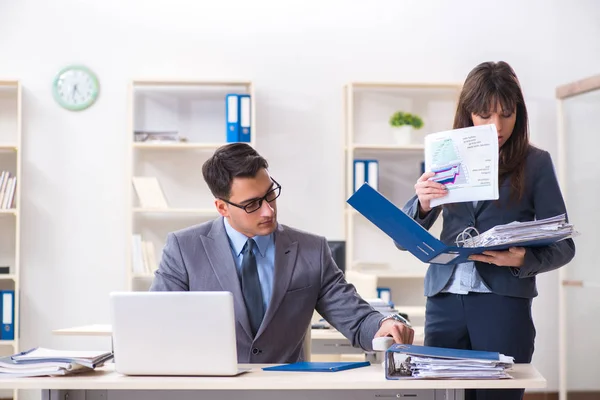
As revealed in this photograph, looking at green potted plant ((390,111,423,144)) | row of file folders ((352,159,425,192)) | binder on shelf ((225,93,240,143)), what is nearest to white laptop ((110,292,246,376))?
binder on shelf ((225,93,240,143))

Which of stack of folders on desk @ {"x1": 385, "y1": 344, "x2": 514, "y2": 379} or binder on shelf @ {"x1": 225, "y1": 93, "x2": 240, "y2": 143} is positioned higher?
binder on shelf @ {"x1": 225, "y1": 93, "x2": 240, "y2": 143}

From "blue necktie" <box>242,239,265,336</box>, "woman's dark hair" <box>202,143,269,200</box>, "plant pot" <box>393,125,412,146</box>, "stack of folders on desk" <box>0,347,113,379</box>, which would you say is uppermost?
"plant pot" <box>393,125,412,146</box>

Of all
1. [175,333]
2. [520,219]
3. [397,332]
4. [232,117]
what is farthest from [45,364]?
[232,117]

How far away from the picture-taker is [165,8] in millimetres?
5395

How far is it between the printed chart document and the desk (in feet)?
1.63

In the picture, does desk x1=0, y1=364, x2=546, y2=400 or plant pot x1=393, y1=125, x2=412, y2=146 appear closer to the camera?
desk x1=0, y1=364, x2=546, y2=400

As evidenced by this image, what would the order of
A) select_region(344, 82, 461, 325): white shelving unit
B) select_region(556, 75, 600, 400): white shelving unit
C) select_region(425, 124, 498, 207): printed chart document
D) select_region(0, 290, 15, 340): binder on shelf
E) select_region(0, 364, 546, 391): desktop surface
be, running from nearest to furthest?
select_region(0, 364, 546, 391): desktop surface → select_region(425, 124, 498, 207): printed chart document → select_region(556, 75, 600, 400): white shelving unit → select_region(0, 290, 15, 340): binder on shelf → select_region(344, 82, 461, 325): white shelving unit

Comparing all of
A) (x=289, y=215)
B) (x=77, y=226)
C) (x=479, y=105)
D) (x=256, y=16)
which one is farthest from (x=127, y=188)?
(x=479, y=105)

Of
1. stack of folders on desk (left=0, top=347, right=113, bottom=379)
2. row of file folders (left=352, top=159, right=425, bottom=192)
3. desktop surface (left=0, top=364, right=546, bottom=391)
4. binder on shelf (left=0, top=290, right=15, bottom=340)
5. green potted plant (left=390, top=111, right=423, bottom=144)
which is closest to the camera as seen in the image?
desktop surface (left=0, top=364, right=546, bottom=391)

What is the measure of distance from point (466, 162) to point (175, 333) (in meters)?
0.94

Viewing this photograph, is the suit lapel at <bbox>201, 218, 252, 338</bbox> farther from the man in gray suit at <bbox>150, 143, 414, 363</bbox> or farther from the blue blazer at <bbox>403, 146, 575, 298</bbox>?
the blue blazer at <bbox>403, 146, 575, 298</bbox>

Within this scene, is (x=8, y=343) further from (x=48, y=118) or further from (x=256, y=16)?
(x=256, y=16)

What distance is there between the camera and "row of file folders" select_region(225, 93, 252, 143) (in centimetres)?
507

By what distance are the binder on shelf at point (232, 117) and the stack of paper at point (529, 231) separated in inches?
123
